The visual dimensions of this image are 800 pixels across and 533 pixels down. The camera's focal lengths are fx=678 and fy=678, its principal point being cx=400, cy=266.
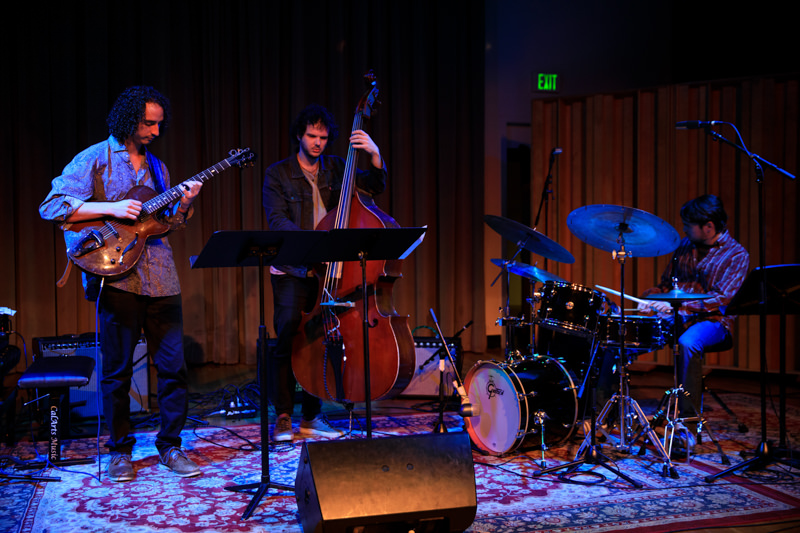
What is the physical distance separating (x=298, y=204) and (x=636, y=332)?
2.00 metres

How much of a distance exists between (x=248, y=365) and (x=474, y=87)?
11.2ft

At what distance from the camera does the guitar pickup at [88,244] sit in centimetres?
309

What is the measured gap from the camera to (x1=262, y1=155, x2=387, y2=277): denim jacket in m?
3.83

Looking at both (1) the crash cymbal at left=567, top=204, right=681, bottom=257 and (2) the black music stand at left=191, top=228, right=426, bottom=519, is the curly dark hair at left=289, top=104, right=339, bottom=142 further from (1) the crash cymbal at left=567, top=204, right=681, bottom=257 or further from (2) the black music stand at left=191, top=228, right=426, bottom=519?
(1) the crash cymbal at left=567, top=204, right=681, bottom=257

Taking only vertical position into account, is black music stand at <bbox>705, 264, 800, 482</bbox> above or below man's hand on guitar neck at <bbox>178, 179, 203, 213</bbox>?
below

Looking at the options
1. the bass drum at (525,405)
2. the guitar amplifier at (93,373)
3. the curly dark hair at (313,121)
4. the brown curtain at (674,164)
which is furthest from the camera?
the brown curtain at (674,164)

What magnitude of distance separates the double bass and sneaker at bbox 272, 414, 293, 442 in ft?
1.35

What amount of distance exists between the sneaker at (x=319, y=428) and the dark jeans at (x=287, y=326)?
0.05 metres

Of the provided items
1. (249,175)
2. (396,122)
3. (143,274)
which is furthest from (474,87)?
(143,274)

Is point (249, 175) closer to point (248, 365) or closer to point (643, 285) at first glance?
point (248, 365)

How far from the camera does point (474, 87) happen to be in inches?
262

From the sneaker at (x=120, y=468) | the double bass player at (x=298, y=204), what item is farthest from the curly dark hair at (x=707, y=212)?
the sneaker at (x=120, y=468)

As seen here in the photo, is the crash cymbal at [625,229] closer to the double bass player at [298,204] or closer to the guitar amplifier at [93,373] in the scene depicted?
the double bass player at [298,204]

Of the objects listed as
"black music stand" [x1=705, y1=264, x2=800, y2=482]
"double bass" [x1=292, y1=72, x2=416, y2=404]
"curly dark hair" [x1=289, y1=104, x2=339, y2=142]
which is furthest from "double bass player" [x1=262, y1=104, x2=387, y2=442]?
"black music stand" [x1=705, y1=264, x2=800, y2=482]
